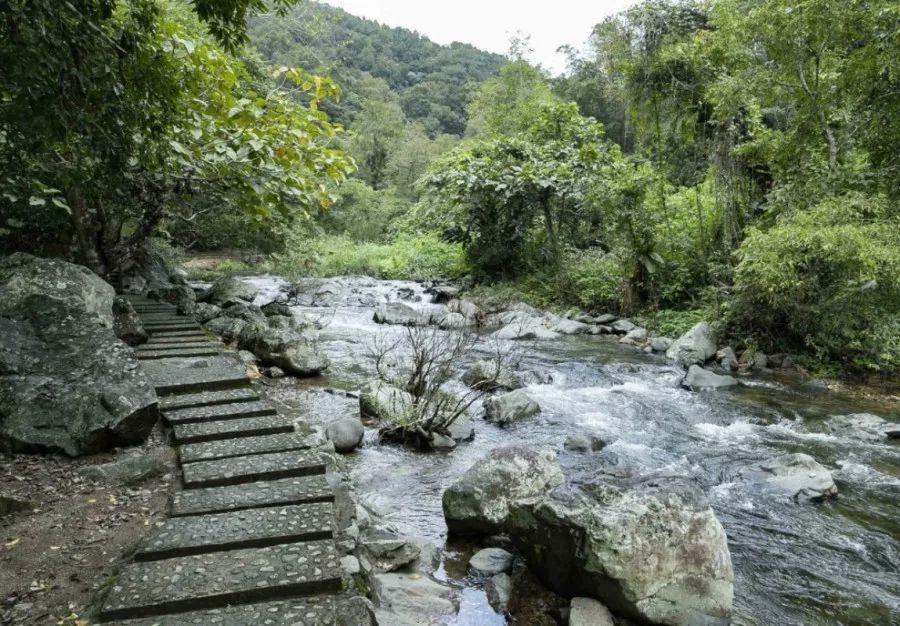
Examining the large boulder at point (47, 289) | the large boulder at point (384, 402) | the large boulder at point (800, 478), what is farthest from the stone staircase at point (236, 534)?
the large boulder at point (800, 478)

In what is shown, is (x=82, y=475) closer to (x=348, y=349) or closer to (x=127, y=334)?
(x=127, y=334)

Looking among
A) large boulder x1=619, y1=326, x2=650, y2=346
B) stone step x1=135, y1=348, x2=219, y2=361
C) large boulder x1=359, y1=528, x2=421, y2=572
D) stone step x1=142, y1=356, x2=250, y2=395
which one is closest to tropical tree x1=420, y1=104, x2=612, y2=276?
large boulder x1=619, y1=326, x2=650, y2=346

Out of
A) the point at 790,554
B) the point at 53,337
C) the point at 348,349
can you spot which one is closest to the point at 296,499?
the point at 53,337

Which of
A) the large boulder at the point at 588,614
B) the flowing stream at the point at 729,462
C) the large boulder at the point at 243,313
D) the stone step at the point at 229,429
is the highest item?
the stone step at the point at 229,429

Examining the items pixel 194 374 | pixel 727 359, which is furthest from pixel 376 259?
pixel 194 374

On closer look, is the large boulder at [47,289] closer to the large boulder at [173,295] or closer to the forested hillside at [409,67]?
the large boulder at [173,295]

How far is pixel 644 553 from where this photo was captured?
3.04 metres

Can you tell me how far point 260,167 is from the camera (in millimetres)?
4855

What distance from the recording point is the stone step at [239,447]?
329 cm

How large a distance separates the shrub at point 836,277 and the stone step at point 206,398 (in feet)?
24.9

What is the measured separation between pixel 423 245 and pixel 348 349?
14.4 metres

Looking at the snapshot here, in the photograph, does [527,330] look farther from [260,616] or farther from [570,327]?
[260,616]

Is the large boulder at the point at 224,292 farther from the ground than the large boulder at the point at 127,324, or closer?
closer

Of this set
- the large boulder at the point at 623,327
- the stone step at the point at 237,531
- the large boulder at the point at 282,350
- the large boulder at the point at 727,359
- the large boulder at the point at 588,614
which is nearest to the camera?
the stone step at the point at 237,531
